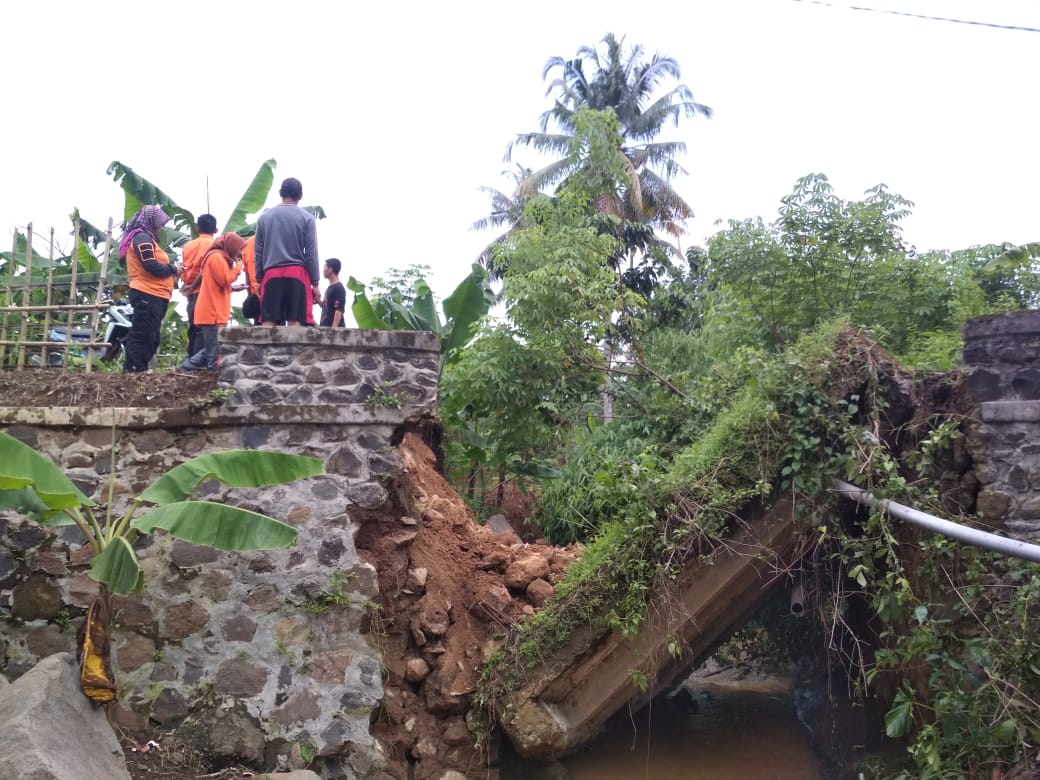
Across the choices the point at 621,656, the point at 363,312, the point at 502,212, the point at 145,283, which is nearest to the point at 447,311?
the point at 363,312

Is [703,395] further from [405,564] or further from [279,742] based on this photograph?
[279,742]

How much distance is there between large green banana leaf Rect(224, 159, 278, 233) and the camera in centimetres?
1085

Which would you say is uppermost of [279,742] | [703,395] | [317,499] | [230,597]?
[703,395]

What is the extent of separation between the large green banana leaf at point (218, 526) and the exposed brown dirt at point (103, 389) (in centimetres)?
133

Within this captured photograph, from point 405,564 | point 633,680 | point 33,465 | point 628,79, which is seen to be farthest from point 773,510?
point 628,79

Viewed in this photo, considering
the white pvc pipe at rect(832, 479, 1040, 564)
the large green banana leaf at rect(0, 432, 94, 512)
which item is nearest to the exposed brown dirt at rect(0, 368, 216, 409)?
A: the large green banana leaf at rect(0, 432, 94, 512)

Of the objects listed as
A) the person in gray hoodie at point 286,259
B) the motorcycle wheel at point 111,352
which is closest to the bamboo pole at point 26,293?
the motorcycle wheel at point 111,352

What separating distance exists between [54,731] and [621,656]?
→ 390 centimetres

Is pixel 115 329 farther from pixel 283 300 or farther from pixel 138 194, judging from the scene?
pixel 138 194

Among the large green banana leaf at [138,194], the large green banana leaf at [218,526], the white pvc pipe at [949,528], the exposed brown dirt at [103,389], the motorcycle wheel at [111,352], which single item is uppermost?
the large green banana leaf at [138,194]

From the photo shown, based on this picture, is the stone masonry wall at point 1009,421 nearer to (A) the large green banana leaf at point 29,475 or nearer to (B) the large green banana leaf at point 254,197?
(A) the large green banana leaf at point 29,475

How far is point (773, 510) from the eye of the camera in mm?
6570

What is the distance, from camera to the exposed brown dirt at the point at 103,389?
6.15 metres

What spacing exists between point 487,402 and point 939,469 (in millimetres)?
4895
